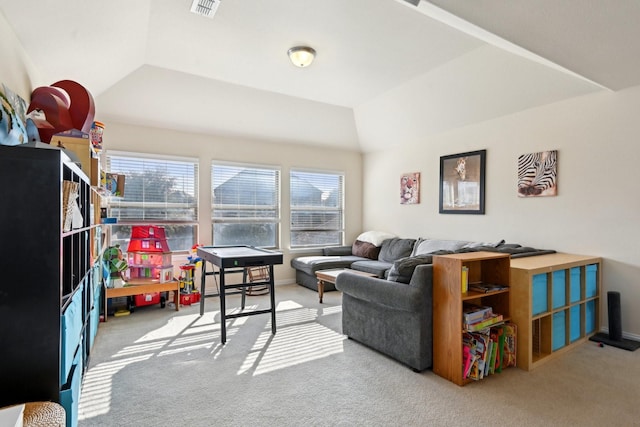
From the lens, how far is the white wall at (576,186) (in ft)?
11.2

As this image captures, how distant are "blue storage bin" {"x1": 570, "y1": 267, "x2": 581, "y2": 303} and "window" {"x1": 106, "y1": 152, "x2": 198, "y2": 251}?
4.70 m

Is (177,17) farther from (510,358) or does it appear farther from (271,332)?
(510,358)

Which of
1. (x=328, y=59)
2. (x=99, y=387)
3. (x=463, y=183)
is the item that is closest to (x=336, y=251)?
(x=463, y=183)

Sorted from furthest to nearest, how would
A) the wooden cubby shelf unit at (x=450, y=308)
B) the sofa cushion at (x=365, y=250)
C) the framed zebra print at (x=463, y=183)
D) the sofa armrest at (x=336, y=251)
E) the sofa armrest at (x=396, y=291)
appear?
the sofa armrest at (x=336, y=251), the sofa cushion at (x=365, y=250), the framed zebra print at (x=463, y=183), the sofa armrest at (x=396, y=291), the wooden cubby shelf unit at (x=450, y=308)

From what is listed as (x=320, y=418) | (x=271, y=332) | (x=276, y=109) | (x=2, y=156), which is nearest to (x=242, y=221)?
(x=276, y=109)

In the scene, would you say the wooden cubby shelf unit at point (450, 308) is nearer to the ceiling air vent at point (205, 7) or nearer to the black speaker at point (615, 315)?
the black speaker at point (615, 315)

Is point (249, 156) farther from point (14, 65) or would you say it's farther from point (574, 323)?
point (574, 323)

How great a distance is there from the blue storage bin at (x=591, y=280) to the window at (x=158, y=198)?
16.0 ft

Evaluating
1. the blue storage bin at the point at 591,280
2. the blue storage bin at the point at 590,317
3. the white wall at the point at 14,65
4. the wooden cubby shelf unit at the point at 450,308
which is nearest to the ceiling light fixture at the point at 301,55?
the white wall at the point at 14,65

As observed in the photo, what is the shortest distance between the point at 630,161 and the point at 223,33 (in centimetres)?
413

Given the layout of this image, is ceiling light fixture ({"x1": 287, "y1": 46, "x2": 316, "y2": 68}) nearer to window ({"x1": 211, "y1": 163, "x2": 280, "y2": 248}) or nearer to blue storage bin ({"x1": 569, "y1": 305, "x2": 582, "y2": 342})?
window ({"x1": 211, "y1": 163, "x2": 280, "y2": 248})

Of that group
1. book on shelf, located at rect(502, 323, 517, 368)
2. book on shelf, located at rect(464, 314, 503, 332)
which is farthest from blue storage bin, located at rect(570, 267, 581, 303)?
book on shelf, located at rect(464, 314, 503, 332)

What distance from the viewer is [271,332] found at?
3.63 metres

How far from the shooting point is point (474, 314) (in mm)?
2586
